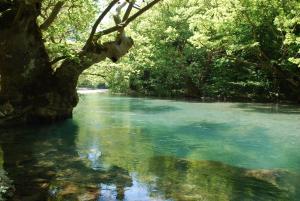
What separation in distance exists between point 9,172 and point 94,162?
253 centimetres

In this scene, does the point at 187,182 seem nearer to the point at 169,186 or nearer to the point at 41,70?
the point at 169,186

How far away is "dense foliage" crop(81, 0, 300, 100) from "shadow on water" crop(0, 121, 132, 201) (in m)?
12.9

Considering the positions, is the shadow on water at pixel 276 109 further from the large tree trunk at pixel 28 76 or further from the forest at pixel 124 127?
the large tree trunk at pixel 28 76

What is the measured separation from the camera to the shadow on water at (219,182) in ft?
26.2

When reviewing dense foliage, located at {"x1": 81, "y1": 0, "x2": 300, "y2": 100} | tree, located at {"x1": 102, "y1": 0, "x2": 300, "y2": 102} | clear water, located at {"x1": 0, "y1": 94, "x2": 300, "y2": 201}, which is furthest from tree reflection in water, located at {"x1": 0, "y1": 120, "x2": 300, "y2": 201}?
tree, located at {"x1": 102, "y1": 0, "x2": 300, "y2": 102}

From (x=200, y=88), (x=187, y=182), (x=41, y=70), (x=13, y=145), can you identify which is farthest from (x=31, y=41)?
(x=200, y=88)

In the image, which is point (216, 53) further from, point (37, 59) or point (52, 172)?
point (52, 172)

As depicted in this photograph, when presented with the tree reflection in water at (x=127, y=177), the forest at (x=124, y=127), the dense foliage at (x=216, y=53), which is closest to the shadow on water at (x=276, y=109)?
the forest at (x=124, y=127)

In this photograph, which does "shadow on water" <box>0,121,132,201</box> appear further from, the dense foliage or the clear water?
the dense foliage

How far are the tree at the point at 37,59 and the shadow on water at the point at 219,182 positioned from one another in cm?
779

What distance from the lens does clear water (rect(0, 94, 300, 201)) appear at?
8.12 m

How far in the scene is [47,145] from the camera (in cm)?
1384

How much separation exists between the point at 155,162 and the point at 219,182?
8.80 ft

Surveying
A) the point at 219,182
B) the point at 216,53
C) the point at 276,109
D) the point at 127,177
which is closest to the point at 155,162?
the point at 127,177
